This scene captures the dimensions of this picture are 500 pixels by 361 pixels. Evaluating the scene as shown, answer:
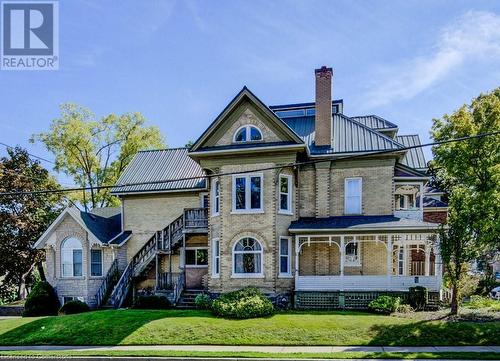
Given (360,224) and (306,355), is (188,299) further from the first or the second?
(306,355)

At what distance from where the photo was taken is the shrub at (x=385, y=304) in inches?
769

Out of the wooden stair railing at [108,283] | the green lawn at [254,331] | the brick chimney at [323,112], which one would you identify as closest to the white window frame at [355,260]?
the green lawn at [254,331]

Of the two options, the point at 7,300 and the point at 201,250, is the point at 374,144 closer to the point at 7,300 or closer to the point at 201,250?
the point at 201,250

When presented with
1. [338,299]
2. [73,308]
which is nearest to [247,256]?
[338,299]

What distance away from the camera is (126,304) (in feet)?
85.1

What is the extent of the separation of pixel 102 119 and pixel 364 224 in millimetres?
33346

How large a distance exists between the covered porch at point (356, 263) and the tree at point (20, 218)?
22.6 m

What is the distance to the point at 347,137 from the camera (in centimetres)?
2511

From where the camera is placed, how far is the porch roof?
21312 millimetres

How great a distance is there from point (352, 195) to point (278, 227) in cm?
449

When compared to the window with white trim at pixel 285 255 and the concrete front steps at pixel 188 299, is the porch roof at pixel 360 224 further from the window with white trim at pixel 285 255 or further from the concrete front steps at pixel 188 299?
the concrete front steps at pixel 188 299

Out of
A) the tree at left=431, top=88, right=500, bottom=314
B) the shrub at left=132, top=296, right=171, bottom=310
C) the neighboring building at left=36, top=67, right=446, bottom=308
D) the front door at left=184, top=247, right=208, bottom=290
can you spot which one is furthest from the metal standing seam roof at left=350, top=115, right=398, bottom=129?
the shrub at left=132, top=296, right=171, bottom=310

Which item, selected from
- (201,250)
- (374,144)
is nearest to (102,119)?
(201,250)

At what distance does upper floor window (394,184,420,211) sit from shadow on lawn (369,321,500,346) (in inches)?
374
